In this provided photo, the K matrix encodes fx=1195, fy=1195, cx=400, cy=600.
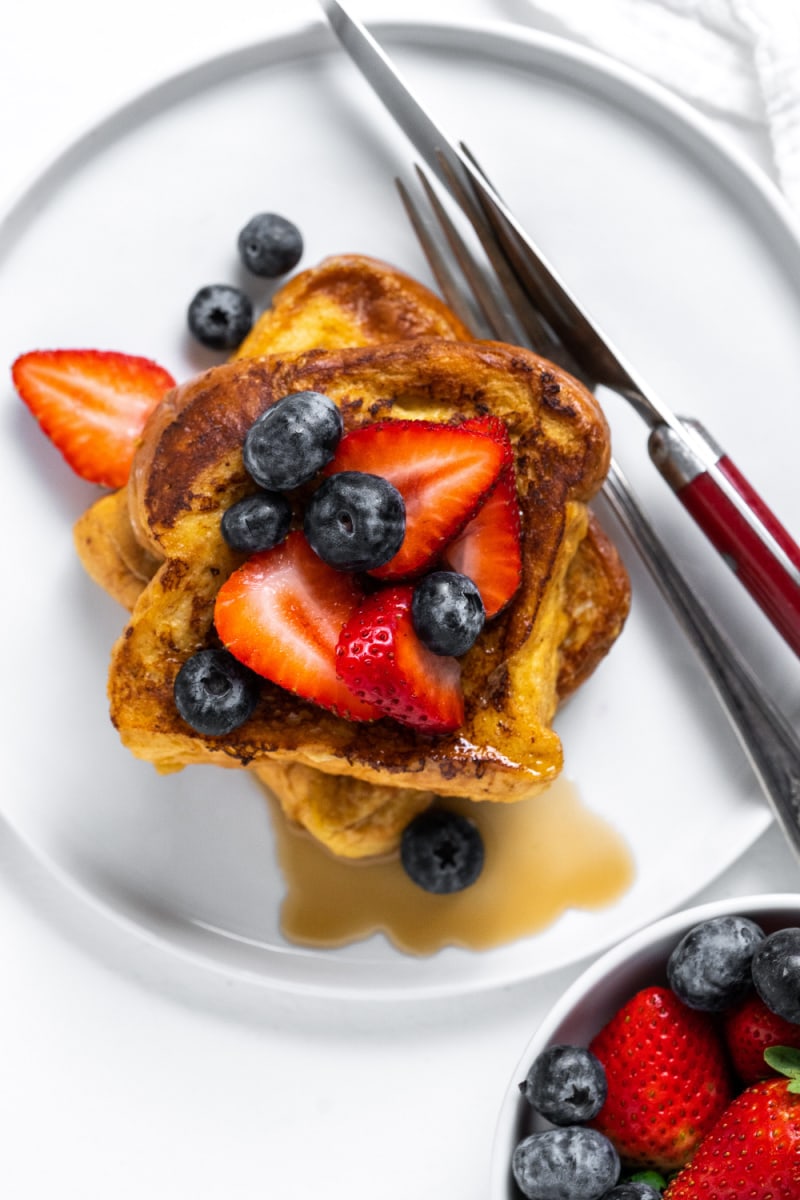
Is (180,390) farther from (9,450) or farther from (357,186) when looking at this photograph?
(357,186)

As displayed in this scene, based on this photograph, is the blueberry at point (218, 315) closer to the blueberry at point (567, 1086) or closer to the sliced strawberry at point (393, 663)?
the sliced strawberry at point (393, 663)

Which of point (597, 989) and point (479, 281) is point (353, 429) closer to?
point (479, 281)

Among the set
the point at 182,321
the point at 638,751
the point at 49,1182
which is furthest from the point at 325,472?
the point at 49,1182

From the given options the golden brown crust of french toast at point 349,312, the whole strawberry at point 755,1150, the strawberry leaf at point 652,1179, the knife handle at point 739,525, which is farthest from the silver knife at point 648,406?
the strawberry leaf at point 652,1179

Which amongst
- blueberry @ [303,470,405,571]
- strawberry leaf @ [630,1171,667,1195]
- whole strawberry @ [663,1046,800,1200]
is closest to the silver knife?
blueberry @ [303,470,405,571]

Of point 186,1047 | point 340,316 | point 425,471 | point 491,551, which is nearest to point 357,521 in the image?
point 425,471

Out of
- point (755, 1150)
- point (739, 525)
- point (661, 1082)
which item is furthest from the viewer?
point (739, 525)

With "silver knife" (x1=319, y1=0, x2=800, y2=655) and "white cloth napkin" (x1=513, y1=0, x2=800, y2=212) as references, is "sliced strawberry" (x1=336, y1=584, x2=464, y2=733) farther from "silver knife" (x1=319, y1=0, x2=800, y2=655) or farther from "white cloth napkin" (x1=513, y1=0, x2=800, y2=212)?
"white cloth napkin" (x1=513, y1=0, x2=800, y2=212)
